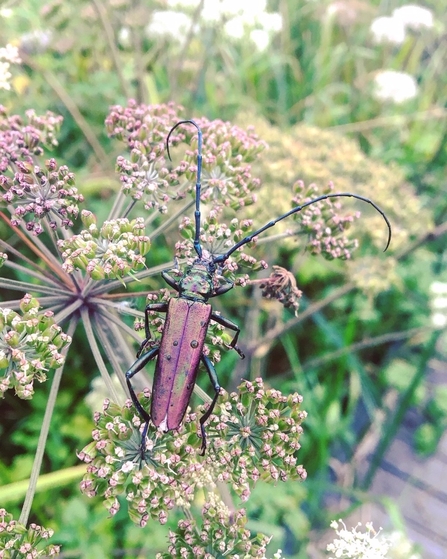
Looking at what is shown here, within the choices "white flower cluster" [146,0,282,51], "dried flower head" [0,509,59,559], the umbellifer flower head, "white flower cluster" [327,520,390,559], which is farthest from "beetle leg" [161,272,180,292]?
"white flower cluster" [146,0,282,51]

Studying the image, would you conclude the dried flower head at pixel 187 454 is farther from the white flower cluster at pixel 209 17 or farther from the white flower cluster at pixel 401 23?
the white flower cluster at pixel 401 23

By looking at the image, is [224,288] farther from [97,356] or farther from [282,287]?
[97,356]

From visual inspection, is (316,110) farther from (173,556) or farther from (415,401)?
(173,556)

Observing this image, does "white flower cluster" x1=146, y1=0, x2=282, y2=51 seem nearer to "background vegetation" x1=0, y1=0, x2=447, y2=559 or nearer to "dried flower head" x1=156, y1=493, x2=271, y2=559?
"background vegetation" x1=0, y1=0, x2=447, y2=559

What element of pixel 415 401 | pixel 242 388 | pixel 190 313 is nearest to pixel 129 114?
pixel 190 313

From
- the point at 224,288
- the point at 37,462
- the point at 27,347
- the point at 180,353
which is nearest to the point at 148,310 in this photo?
the point at 180,353

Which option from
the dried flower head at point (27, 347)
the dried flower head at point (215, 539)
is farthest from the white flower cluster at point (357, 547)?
the dried flower head at point (27, 347)
